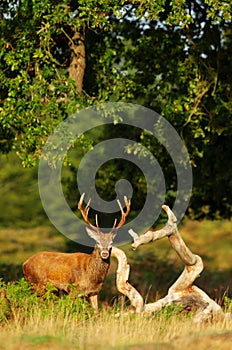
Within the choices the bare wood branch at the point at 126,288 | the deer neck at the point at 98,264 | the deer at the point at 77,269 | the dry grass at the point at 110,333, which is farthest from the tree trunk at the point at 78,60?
the dry grass at the point at 110,333

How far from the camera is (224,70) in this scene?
20609 mm

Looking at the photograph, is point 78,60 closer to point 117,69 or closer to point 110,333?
point 117,69

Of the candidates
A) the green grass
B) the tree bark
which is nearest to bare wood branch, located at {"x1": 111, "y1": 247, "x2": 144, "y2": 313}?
the tree bark

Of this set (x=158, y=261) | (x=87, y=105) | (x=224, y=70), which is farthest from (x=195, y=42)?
(x=158, y=261)

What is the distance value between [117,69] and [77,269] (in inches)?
243

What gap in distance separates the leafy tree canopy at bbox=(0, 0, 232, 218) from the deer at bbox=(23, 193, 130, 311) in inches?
86.0

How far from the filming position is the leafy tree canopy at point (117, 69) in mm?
16484

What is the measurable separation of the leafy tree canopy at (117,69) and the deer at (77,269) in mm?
2184

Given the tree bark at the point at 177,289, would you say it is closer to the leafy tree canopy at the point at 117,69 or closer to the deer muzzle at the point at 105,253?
the deer muzzle at the point at 105,253

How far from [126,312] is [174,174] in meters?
10.2

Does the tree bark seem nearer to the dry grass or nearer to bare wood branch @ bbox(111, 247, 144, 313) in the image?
bare wood branch @ bbox(111, 247, 144, 313)

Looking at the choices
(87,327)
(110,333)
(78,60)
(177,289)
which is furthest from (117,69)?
(110,333)

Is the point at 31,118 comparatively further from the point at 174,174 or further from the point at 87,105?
the point at 174,174

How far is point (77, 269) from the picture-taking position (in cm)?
1548
